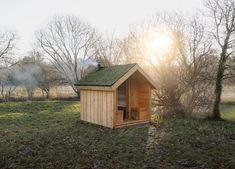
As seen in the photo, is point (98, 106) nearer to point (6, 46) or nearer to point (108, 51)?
point (108, 51)

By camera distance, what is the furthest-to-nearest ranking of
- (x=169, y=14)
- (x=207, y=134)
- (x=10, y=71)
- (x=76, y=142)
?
(x=10, y=71) < (x=169, y=14) < (x=207, y=134) < (x=76, y=142)

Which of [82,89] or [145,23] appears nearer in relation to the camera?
[82,89]

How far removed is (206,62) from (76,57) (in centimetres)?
1764

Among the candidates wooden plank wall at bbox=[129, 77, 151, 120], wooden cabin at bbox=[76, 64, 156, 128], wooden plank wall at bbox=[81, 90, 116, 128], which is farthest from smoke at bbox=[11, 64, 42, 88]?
wooden plank wall at bbox=[129, 77, 151, 120]

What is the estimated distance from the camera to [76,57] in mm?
29891

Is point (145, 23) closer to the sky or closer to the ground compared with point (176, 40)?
closer to the sky

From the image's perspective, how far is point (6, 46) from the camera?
26.2 meters

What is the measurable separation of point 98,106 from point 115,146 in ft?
12.4

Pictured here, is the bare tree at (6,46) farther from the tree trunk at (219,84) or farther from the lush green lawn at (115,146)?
the tree trunk at (219,84)

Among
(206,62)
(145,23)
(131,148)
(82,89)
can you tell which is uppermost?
(145,23)

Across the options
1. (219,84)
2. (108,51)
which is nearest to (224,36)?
(219,84)

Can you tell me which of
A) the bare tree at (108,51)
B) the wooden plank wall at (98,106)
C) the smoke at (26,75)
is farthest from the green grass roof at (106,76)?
the smoke at (26,75)

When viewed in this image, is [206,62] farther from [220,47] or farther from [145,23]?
[145,23]

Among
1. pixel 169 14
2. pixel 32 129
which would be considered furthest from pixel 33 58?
pixel 32 129
